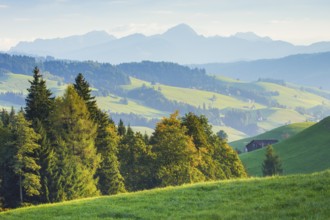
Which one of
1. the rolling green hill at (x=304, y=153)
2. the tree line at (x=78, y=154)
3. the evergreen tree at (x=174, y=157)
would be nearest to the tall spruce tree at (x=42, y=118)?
the tree line at (x=78, y=154)

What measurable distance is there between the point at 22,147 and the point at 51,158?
484cm

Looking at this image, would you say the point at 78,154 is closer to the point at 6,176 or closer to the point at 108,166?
the point at 108,166

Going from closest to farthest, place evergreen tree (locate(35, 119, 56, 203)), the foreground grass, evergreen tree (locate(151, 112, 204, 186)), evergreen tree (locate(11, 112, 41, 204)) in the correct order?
the foreground grass, evergreen tree (locate(11, 112, 41, 204)), evergreen tree (locate(35, 119, 56, 203)), evergreen tree (locate(151, 112, 204, 186))

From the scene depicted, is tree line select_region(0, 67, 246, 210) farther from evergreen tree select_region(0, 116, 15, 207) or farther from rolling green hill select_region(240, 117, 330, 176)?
rolling green hill select_region(240, 117, 330, 176)

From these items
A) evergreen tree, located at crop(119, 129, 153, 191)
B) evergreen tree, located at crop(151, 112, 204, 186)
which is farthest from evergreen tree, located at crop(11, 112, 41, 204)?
evergreen tree, located at crop(151, 112, 204, 186)

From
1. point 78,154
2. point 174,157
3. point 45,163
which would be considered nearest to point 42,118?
point 78,154

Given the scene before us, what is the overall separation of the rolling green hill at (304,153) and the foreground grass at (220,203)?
91.2 metres

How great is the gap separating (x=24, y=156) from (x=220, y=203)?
116 ft

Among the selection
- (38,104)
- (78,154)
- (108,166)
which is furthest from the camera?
(108,166)

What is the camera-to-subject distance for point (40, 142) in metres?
59.7

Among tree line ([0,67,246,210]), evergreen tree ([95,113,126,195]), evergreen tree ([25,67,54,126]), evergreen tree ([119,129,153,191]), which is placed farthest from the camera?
evergreen tree ([119,129,153,191])

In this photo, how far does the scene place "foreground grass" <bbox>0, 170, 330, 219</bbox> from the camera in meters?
23.7

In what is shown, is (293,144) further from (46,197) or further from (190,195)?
(190,195)

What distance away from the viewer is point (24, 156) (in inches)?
2245
